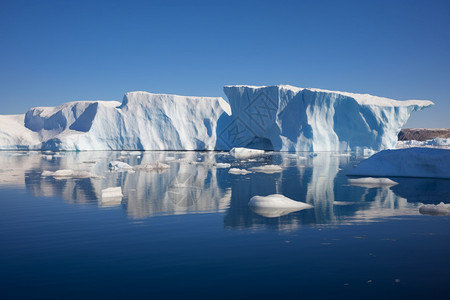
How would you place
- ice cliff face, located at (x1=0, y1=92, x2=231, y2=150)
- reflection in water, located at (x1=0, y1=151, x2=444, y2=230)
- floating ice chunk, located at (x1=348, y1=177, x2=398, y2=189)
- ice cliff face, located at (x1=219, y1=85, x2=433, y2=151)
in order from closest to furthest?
reflection in water, located at (x1=0, y1=151, x2=444, y2=230) < floating ice chunk, located at (x1=348, y1=177, x2=398, y2=189) < ice cliff face, located at (x1=219, y1=85, x2=433, y2=151) < ice cliff face, located at (x1=0, y1=92, x2=231, y2=150)

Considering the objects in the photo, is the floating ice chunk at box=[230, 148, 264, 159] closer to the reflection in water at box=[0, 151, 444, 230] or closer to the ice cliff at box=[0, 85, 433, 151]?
the ice cliff at box=[0, 85, 433, 151]

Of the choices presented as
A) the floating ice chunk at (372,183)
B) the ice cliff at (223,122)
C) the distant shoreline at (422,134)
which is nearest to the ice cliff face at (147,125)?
the ice cliff at (223,122)

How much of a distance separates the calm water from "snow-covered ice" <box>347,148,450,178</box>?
4.50m

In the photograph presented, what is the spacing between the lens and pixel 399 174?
40.2 feet

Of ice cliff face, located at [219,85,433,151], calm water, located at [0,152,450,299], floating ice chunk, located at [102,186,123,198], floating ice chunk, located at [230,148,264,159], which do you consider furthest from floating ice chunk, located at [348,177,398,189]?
ice cliff face, located at [219,85,433,151]

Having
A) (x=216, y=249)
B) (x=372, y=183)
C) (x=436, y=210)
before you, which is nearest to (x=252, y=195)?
(x=436, y=210)

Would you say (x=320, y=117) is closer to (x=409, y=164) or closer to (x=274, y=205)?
(x=409, y=164)

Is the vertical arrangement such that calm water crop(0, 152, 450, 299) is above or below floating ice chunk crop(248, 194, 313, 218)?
below

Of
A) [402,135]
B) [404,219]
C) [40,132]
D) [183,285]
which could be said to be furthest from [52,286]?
[402,135]

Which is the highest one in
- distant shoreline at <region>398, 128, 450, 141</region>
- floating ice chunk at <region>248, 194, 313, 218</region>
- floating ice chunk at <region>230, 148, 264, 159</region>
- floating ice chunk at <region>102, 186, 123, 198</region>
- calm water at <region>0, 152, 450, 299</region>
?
distant shoreline at <region>398, 128, 450, 141</region>

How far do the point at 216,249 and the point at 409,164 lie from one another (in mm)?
10283

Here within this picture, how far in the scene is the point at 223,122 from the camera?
3834cm

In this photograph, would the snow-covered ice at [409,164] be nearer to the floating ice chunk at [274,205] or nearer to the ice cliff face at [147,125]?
the floating ice chunk at [274,205]

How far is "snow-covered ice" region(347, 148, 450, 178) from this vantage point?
11.7m
